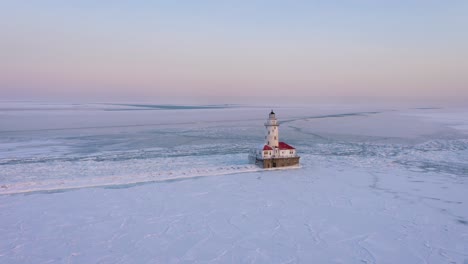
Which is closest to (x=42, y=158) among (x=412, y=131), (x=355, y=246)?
(x=355, y=246)

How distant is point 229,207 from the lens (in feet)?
37.9

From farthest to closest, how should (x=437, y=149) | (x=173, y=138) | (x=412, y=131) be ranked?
1. (x=412, y=131)
2. (x=173, y=138)
3. (x=437, y=149)

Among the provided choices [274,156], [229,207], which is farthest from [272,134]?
[229,207]

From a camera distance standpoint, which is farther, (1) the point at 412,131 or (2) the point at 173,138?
(1) the point at 412,131

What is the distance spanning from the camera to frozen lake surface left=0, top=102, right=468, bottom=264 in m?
8.46

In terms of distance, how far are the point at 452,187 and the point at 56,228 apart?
42.9 feet

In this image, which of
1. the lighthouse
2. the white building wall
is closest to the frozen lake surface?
the lighthouse

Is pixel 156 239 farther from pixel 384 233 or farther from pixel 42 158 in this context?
pixel 42 158

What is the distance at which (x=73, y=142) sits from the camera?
25.5 m

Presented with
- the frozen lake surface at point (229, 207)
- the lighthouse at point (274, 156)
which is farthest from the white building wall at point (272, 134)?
the frozen lake surface at point (229, 207)

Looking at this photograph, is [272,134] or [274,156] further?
[272,134]

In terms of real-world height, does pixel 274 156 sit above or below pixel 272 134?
below

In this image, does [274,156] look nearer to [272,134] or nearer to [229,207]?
[272,134]

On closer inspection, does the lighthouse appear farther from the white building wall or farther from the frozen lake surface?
the frozen lake surface
